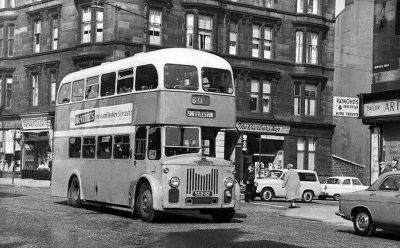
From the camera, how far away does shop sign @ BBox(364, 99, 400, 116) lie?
Result: 24.5 meters

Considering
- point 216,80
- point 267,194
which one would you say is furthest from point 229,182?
point 267,194

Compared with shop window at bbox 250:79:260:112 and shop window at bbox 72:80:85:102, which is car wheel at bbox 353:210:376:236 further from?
shop window at bbox 250:79:260:112

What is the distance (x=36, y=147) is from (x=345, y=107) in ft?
76.9

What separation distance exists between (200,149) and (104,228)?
333cm

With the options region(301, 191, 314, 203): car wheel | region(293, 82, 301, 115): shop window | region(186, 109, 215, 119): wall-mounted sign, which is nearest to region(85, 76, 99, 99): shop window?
region(186, 109, 215, 119): wall-mounted sign

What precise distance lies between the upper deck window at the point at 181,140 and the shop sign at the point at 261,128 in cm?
2736

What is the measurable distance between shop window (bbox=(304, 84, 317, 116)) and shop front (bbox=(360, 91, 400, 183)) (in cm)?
1972

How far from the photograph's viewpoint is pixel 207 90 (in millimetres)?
16000

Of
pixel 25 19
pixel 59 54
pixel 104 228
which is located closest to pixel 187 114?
pixel 104 228

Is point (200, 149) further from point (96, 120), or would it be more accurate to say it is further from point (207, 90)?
point (96, 120)

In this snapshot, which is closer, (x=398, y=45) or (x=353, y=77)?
(x=398, y=45)

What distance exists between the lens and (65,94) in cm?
2086

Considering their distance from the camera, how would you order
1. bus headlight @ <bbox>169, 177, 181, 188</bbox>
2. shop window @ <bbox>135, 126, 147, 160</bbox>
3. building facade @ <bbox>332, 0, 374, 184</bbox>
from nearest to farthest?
1. bus headlight @ <bbox>169, 177, 181, 188</bbox>
2. shop window @ <bbox>135, 126, 147, 160</bbox>
3. building facade @ <bbox>332, 0, 374, 184</bbox>

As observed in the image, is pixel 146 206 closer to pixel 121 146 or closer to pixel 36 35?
pixel 121 146
